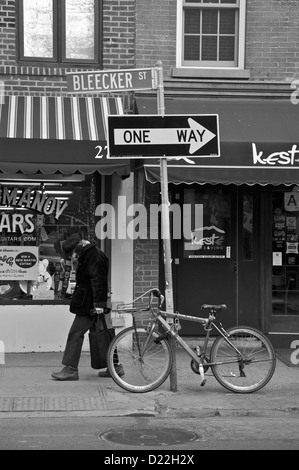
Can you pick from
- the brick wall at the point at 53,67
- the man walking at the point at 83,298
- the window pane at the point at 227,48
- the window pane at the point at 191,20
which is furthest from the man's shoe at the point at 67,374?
the window pane at the point at 191,20

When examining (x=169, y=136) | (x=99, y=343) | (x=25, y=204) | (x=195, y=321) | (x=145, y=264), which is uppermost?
(x=169, y=136)

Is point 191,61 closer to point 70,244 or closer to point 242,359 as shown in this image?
point 70,244

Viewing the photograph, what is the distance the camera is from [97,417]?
6.63 m

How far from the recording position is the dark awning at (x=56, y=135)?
8273 mm

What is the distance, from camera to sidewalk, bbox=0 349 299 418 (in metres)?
6.77

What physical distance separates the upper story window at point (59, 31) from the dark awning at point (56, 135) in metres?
0.76

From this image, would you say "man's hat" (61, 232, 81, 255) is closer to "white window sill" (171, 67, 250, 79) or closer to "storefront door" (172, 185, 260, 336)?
"storefront door" (172, 185, 260, 336)

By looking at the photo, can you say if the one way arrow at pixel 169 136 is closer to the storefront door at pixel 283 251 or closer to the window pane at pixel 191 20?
the storefront door at pixel 283 251

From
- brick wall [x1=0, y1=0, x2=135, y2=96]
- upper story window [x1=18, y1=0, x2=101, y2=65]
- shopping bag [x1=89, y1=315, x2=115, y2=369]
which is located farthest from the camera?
upper story window [x1=18, y1=0, x2=101, y2=65]

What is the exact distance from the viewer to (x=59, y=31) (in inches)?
382

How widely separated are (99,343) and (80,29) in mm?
4753

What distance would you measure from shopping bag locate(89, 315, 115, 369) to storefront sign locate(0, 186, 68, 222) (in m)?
2.34

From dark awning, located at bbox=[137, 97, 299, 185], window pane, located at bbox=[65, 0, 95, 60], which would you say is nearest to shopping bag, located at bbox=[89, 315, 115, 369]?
dark awning, located at bbox=[137, 97, 299, 185]

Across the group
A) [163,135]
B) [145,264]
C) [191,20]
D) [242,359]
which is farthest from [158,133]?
[191,20]
